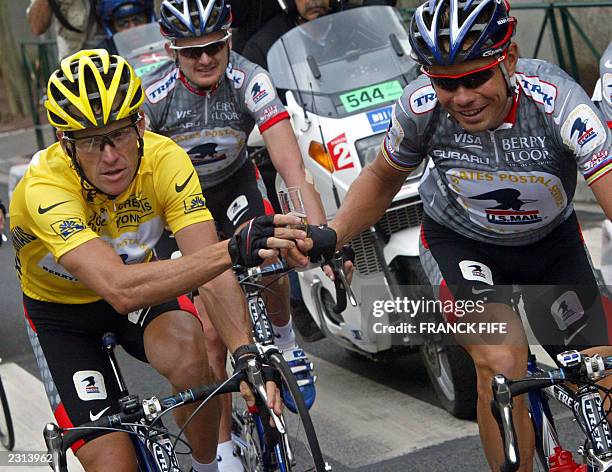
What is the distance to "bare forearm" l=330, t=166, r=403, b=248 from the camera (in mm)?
4996

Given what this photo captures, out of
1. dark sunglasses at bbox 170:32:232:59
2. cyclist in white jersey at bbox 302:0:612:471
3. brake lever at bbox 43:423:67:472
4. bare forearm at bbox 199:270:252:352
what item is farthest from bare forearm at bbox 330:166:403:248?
dark sunglasses at bbox 170:32:232:59

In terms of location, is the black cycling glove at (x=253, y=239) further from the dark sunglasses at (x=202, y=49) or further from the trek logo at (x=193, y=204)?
the dark sunglasses at (x=202, y=49)

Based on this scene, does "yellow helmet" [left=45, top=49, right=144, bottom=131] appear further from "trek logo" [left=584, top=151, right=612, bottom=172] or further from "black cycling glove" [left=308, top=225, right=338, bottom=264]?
"trek logo" [left=584, top=151, right=612, bottom=172]

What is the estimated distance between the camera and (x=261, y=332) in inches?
227

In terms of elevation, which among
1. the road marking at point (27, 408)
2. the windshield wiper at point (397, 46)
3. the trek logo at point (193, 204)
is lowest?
the road marking at point (27, 408)

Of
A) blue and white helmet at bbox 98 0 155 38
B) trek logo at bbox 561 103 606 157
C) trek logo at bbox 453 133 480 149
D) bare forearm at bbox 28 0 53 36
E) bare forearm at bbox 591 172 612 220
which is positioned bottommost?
bare forearm at bbox 28 0 53 36

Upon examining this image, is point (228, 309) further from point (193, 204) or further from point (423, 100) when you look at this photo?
point (423, 100)

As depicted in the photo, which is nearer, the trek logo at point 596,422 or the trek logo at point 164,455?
the trek logo at point 596,422

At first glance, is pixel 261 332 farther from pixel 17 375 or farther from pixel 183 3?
pixel 17 375

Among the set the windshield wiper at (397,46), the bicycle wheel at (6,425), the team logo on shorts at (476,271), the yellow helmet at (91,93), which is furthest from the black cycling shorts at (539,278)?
the bicycle wheel at (6,425)

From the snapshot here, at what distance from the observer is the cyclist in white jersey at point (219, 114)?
21.2 feet

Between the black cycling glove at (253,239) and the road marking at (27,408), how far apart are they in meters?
2.94

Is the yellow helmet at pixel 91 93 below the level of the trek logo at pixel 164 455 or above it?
above

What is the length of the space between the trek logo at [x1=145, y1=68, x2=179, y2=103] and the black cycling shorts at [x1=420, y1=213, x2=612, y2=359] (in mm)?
2062
